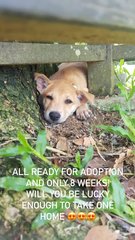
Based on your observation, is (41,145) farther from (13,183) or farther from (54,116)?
(54,116)

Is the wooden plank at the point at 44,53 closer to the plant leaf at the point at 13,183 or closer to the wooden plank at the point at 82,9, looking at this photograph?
the plant leaf at the point at 13,183

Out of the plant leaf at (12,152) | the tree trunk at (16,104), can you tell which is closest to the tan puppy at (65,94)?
the tree trunk at (16,104)

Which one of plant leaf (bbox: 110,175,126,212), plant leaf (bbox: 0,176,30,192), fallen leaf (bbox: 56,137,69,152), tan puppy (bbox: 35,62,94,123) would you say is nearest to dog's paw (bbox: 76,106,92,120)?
tan puppy (bbox: 35,62,94,123)

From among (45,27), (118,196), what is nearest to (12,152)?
(118,196)

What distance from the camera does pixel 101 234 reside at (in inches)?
43.6

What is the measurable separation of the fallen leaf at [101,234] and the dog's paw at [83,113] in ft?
5.35

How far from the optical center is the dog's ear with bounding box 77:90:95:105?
3.01m

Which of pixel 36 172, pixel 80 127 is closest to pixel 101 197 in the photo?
pixel 36 172

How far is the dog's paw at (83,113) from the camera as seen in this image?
2772 mm

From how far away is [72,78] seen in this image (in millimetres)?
3611

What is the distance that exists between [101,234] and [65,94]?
2285 millimetres

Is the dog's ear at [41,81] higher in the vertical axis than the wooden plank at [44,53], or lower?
lower

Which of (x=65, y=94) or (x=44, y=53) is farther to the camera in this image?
(x=65, y=94)

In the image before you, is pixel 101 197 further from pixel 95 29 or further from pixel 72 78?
pixel 72 78
